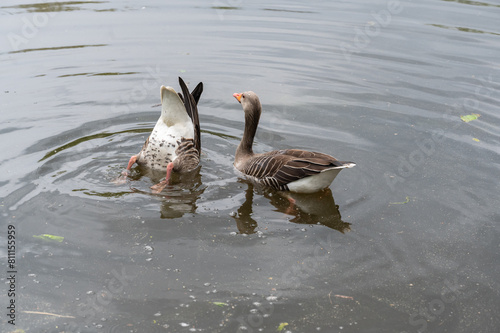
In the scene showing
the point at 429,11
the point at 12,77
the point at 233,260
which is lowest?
the point at 233,260

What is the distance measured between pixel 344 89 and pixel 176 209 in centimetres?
548

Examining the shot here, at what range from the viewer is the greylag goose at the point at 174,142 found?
7.55m

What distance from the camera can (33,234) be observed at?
19.0ft

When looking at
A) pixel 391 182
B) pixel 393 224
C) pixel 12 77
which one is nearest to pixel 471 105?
pixel 391 182

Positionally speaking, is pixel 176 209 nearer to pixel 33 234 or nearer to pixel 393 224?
pixel 33 234

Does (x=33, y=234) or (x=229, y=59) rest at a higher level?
(x=229, y=59)
